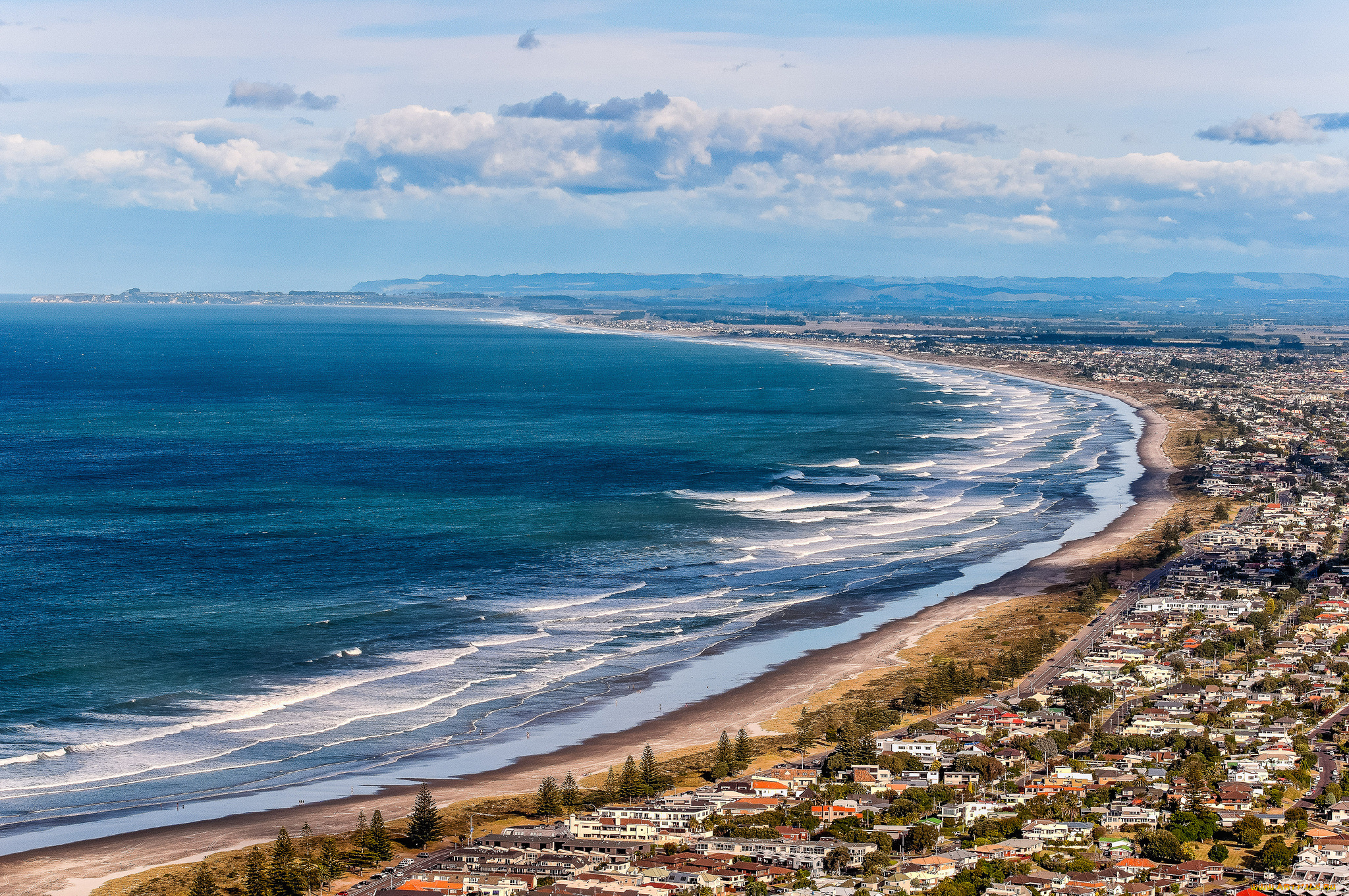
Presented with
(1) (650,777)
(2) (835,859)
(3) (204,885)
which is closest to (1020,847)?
(2) (835,859)

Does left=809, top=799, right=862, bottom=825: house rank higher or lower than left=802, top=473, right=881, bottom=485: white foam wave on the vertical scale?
lower

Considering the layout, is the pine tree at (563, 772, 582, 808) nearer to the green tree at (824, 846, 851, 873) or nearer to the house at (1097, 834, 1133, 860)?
the green tree at (824, 846, 851, 873)

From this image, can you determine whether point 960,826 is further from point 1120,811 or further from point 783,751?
point 783,751

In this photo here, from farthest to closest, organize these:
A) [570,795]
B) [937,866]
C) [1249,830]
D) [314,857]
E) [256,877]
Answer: [570,795] → [1249,830] → [314,857] → [937,866] → [256,877]

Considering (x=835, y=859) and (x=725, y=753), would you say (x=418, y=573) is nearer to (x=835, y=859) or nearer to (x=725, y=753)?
(x=725, y=753)

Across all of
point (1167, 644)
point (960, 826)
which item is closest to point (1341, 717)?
point (1167, 644)

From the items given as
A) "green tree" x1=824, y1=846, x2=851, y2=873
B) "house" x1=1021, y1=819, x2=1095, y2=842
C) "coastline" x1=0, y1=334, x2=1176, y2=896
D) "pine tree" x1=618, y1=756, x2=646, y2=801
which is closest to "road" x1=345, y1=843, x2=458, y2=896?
"coastline" x1=0, y1=334, x2=1176, y2=896

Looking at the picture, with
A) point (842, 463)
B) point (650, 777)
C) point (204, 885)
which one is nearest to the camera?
point (204, 885)

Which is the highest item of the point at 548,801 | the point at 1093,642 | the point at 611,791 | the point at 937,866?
the point at 1093,642
